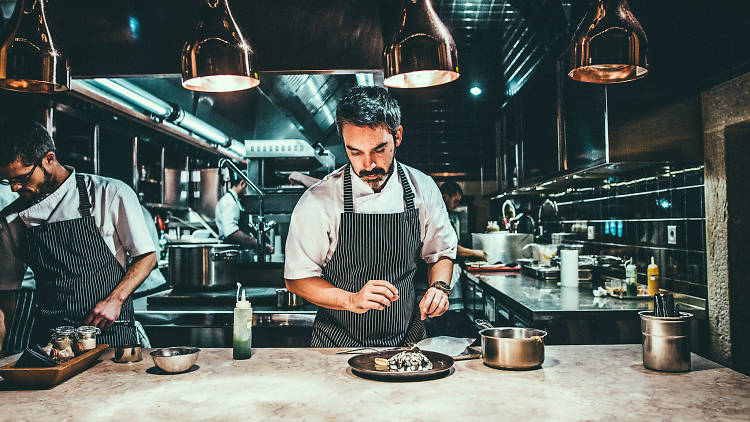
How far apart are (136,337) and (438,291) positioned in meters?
1.44

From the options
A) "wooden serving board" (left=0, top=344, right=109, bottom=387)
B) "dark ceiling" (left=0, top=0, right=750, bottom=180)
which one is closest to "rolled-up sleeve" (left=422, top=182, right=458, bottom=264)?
"dark ceiling" (left=0, top=0, right=750, bottom=180)

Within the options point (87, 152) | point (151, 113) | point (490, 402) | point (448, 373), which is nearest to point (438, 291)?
point (448, 373)

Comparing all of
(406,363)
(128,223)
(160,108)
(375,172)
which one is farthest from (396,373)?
(160,108)

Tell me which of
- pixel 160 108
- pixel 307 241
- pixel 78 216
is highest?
pixel 160 108

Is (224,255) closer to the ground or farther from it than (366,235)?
closer to the ground

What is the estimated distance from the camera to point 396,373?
146 cm

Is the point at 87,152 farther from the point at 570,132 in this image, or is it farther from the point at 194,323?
the point at 570,132

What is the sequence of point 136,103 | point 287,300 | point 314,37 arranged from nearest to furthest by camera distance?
point 314,37, point 287,300, point 136,103

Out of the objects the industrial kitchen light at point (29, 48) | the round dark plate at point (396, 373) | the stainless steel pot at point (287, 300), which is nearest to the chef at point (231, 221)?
the stainless steel pot at point (287, 300)

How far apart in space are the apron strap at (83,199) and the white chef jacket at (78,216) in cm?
3

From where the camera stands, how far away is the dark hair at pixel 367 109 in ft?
6.57

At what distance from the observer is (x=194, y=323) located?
3127 millimetres

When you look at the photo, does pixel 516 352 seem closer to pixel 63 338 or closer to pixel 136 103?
pixel 63 338

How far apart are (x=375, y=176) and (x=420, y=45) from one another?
0.60m
